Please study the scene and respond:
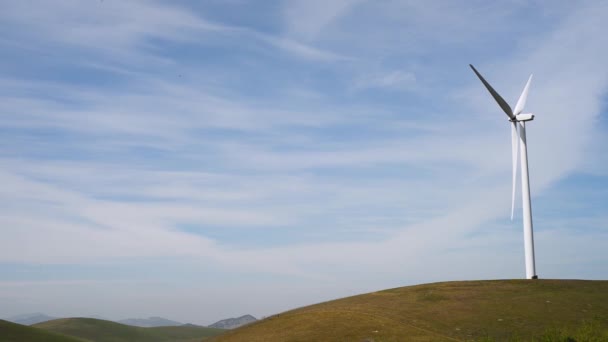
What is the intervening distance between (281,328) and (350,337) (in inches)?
366

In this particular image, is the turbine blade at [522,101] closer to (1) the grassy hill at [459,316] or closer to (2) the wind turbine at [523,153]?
(2) the wind turbine at [523,153]

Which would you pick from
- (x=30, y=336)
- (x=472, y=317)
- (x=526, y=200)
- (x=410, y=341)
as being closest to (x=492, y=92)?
(x=526, y=200)

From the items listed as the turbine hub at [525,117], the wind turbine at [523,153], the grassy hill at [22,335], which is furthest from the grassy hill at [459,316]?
the grassy hill at [22,335]

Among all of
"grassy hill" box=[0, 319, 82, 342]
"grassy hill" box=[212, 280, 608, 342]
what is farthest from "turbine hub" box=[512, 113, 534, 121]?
"grassy hill" box=[0, 319, 82, 342]

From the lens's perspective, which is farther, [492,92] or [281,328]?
[492,92]

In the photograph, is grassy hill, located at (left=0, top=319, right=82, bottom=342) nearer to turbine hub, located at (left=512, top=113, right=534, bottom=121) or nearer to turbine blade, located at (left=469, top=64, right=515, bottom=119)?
turbine blade, located at (left=469, top=64, right=515, bottom=119)

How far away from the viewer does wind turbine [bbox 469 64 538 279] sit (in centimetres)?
6669

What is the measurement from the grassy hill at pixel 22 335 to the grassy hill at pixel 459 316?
197 feet

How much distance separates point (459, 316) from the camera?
52.4 meters

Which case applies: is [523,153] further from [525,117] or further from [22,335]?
[22,335]

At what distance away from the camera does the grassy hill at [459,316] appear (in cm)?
4741

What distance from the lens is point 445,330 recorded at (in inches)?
1917

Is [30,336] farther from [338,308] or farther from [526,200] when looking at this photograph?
[526,200]

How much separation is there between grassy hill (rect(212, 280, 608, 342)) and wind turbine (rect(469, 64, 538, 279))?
3.54 meters
